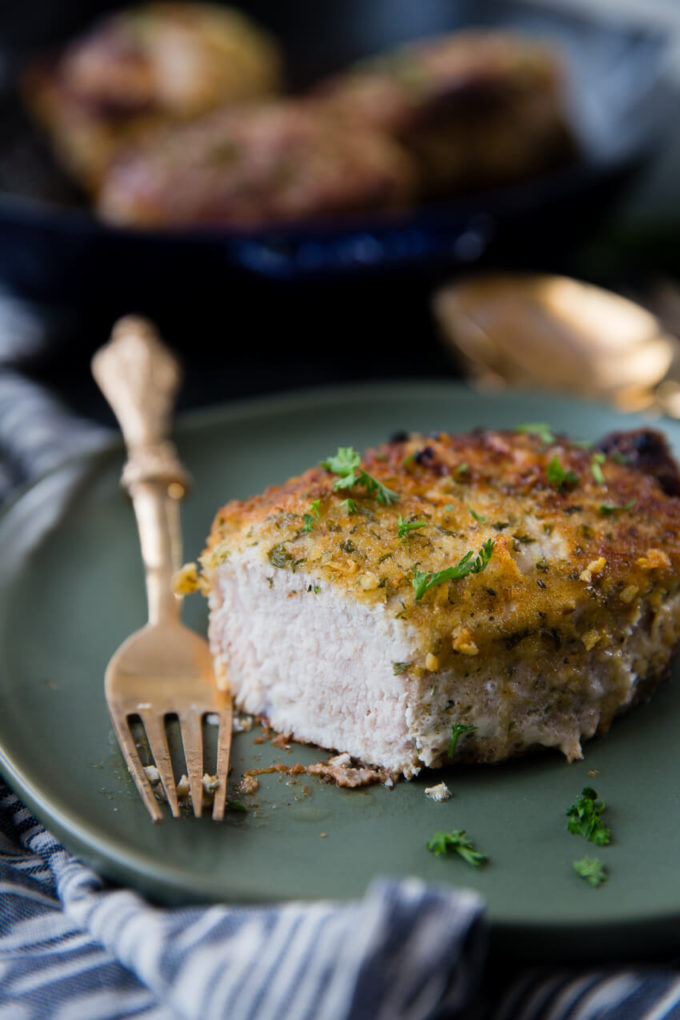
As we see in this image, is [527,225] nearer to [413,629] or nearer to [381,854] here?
[413,629]

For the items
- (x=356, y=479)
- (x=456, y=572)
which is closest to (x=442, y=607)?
(x=456, y=572)

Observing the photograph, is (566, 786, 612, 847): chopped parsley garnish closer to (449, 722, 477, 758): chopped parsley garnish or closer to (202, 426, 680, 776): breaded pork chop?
(202, 426, 680, 776): breaded pork chop

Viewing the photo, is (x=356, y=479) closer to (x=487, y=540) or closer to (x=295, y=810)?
(x=487, y=540)

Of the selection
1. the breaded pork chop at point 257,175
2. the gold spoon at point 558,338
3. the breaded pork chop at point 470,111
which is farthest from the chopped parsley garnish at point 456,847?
the breaded pork chop at point 470,111

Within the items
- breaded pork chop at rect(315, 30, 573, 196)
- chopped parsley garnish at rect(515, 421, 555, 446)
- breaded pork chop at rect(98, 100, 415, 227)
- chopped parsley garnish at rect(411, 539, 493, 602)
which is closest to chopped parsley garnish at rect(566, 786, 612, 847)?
chopped parsley garnish at rect(411, 539, 493, 602)

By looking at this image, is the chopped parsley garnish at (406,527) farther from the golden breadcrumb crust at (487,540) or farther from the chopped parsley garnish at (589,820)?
the chopped parsley garnish at (589,820)

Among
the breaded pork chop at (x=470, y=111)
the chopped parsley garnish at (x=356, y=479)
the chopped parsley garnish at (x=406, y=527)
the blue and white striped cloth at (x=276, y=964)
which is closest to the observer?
the blue and white striped cloth at (x=276, y=964)

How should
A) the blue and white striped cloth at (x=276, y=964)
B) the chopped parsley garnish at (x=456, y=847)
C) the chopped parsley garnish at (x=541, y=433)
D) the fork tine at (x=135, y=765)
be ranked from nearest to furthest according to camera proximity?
the blue and white striped cloth at (x=276, y=964) → the chopped parsley garnish at (x=456, y=847) → the fork tine at (x=135, y=765) → the chopped parsley garnish at (x=541, y=433)
